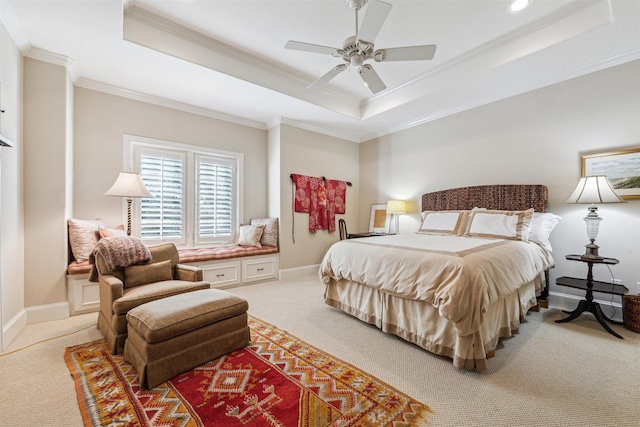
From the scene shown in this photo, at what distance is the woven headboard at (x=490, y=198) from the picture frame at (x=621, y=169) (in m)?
0.51

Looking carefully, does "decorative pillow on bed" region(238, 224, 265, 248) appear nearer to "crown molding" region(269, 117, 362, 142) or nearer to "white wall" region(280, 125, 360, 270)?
"white wall" region(280, 125, 360, 270)

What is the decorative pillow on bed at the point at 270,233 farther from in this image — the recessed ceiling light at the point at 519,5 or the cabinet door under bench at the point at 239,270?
the recessed ceiling light at the point at 519,5

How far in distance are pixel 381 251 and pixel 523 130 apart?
9.27 feet

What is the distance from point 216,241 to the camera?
4434mm

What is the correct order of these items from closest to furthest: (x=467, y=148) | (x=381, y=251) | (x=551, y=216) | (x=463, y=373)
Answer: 1. (x=463, y=373)
2. (x=381, y=251)
3. (x=551, y=216)
4. (x=467, y=148)

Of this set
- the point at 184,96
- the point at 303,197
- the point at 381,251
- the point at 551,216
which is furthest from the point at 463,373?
the point at 184,96

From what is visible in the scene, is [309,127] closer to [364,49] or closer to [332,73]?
[332,73]

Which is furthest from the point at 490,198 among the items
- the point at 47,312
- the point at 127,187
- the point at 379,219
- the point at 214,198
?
the point at 47,312

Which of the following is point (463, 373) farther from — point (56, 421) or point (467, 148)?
point (467, 148)

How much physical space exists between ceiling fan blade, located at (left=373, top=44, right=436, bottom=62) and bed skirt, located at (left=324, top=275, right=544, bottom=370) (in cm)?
211

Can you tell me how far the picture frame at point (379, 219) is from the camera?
17.3 ft

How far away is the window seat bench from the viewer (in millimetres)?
2846

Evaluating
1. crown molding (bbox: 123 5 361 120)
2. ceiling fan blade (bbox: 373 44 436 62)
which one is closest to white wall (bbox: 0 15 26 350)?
crown molding (bbox: 123 5 361 120)

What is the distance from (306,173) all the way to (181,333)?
3631 mm
